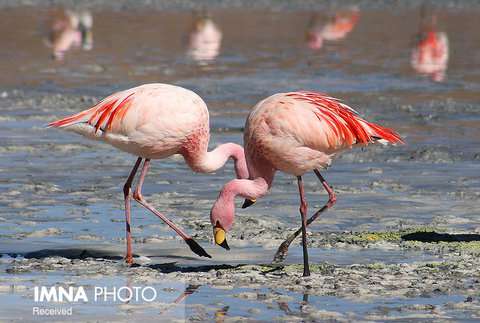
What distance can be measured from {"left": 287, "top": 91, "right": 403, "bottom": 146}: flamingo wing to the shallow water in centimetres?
73

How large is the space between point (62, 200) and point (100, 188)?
59 centimetres

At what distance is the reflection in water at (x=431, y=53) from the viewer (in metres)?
18.6

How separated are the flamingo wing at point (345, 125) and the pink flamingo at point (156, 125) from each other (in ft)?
2.15

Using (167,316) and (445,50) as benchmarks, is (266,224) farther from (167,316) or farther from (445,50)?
(445,50)

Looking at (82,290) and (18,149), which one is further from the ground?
(18,149)

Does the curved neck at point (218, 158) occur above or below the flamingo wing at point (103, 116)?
below

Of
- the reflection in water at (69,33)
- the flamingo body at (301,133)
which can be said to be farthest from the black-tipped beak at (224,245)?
the reflection in water at (69,33)

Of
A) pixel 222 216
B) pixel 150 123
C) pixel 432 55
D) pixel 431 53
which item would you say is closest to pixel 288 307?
pixel 222 216

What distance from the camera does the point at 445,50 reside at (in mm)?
20922

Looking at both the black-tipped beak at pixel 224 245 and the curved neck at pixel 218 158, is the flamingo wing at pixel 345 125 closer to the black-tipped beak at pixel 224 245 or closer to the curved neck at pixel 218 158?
the curved neck at pixel 218 158

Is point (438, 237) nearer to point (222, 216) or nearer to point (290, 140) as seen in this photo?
point (290, 140)

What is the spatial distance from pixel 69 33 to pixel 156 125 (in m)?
15.5

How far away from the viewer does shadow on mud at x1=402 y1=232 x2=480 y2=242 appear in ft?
27.7

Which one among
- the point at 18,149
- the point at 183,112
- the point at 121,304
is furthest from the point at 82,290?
the point at 18,149
